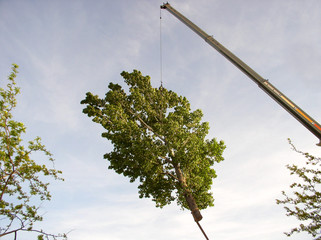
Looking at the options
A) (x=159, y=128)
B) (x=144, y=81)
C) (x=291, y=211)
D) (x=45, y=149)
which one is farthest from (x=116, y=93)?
(x=291, y=211)

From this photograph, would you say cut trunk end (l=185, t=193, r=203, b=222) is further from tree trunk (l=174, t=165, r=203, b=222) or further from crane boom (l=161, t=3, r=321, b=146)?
crane boom (l=161, t=3, r=321, b=146)

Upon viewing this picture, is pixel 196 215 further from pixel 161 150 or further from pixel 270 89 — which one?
pixel 270 89

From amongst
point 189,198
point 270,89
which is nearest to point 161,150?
point 189,198

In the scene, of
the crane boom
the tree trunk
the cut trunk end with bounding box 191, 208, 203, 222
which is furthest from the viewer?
the tree trunk

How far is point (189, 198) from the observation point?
1107 cm

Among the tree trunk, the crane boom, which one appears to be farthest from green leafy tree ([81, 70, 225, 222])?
the crane boom

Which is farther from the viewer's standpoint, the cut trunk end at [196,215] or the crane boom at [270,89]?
the cut trunk end at [196,215]

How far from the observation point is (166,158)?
12.0 meters

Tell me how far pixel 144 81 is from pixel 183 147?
607 cm

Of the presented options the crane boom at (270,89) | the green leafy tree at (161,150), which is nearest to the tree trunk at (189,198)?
the green leafy tree at (161,150)

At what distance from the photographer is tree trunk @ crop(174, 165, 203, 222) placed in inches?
407

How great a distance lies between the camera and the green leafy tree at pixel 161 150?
A: 11.4 metres

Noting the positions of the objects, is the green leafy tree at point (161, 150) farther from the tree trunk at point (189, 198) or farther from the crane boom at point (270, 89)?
the crane boom at point (270, 89)

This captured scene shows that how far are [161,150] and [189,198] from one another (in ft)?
10.3
